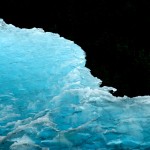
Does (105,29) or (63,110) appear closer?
(63,110)

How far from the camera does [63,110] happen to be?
6.29 meters

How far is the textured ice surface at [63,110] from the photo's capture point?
219 inches

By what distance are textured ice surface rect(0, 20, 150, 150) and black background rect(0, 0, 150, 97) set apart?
75.1 inches

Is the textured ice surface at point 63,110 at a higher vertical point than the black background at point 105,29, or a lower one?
lower

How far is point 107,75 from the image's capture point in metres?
9.45

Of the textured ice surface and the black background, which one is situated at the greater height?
the black background

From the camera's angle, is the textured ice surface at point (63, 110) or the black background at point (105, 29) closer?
the textured ice surface at point (63, 110)

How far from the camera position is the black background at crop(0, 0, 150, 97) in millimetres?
9414

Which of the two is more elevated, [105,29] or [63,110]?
[105,29]

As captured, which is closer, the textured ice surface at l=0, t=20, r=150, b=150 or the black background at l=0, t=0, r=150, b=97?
the textured ice surface at l=0, t=20, r=150, b=150

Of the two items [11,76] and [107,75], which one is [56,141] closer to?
[11,76]

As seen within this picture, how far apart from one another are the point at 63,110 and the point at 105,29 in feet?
17.5

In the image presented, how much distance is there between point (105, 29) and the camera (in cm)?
1100

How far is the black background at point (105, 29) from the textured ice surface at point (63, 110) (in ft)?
6.25
